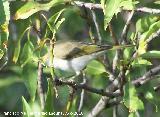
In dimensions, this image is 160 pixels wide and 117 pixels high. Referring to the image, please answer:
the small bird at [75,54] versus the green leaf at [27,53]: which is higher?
the green leaf at [27,53]

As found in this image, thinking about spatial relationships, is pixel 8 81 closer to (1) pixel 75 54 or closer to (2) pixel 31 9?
(1) pixel 75 54

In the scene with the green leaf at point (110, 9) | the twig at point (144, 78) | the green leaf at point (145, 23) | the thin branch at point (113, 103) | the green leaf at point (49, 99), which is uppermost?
the green leaf at point (110, 9)

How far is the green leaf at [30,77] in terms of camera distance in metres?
2.58

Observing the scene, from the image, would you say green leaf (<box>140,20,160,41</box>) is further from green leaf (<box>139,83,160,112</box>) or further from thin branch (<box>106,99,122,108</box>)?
thin branch (<box>106,99,122,108</box>)

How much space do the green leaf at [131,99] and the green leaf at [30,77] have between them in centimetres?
44

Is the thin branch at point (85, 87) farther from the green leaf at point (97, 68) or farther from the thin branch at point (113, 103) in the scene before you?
the green leaf at point (97, 68)

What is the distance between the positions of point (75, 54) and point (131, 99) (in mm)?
1460

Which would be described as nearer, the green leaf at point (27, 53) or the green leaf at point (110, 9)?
the green leaf at point (110, 9)

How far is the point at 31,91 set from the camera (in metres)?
2.58

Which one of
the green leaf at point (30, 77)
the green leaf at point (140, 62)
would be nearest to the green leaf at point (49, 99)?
the green leaf at point (30, 77)

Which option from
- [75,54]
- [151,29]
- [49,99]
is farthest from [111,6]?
[75,54]

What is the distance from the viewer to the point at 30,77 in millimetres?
2635

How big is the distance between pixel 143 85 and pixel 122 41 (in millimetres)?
291

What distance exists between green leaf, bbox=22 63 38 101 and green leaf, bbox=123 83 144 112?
1.44 feet
